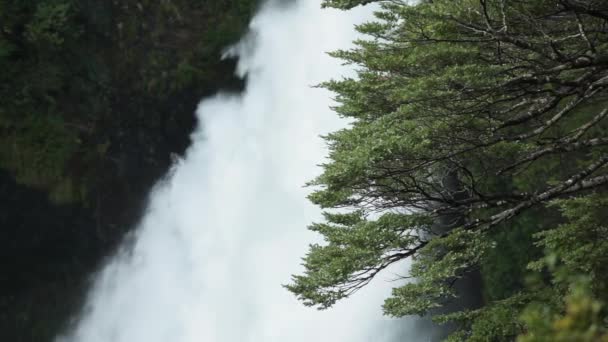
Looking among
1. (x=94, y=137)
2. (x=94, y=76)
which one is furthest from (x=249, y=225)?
(x=94, y=76)

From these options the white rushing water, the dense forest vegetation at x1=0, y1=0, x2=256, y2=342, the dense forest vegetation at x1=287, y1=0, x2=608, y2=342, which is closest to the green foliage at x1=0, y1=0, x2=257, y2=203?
the dense forest vegetation at x1=0, y1=0, x2=256, y2=342

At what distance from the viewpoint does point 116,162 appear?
72.1ft

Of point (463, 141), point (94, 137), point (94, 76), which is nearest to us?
point (463, 141)

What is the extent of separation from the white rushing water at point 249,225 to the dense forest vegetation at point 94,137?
77 centimetres

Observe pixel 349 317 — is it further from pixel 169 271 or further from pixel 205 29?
pixel 205 29

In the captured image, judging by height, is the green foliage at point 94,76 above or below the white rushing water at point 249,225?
above

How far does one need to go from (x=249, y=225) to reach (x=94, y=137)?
6696mm

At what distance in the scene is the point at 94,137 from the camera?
21906 mm

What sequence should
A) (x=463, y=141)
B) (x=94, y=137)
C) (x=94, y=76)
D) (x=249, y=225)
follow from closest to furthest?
1. (x=463, y=141)
2. (x=249, y=225)
3. (x=94, y=76)
4. (x=94, y=137)

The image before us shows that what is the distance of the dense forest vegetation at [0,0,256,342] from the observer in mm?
21125

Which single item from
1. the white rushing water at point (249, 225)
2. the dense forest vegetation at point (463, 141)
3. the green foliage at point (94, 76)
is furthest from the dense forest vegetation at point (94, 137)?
the dense forest vegetation at point (463, 141)

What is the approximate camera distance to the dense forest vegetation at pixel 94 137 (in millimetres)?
21125

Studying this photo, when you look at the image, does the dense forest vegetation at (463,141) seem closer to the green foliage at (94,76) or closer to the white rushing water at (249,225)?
the white rushing water at (249,225)

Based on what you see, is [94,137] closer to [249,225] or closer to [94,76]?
[94,76]
